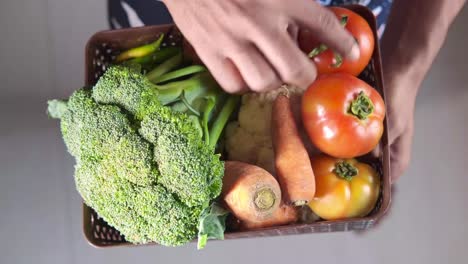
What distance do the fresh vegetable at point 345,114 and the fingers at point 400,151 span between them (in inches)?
5.7

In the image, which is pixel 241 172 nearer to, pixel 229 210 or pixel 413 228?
pixel 229 210

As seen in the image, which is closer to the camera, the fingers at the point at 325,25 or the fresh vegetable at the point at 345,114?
the fingers at the point at 325,25

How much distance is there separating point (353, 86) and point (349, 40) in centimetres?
10

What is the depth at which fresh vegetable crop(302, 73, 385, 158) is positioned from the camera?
2.29 ft

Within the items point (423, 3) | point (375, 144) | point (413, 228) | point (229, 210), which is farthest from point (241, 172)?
point (413, 228)

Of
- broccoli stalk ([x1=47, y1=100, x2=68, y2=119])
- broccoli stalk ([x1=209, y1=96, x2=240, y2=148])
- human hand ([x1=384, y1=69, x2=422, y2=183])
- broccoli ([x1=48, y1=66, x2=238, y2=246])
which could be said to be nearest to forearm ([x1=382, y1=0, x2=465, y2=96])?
human hand ([x1=384, y1=69, x2=422, y2=183])

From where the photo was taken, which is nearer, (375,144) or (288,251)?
(375,144)

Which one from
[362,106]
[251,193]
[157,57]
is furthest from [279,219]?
[157,57]

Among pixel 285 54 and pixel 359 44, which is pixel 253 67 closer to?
pixel 285 54

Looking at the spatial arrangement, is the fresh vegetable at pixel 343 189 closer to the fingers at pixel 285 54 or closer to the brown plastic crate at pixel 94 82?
the brown plastic crate at pixel 94 82

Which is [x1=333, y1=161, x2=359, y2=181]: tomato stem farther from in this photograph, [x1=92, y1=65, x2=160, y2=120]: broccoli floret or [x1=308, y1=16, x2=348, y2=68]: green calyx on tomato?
[x1=92, y1=65, x2=160, y2=120]: broccoli floret

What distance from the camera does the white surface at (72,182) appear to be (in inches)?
40.8

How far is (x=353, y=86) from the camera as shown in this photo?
703mm

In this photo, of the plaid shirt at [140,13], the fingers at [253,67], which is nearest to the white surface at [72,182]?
the plaid shirt at [140,13]
